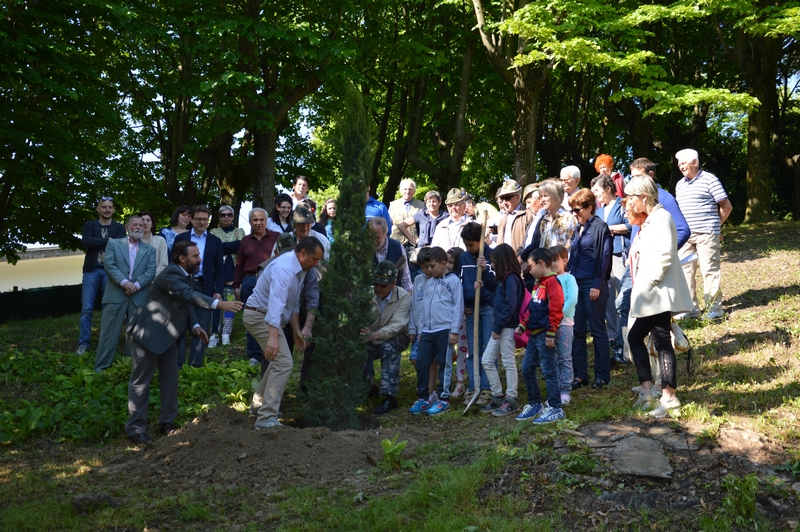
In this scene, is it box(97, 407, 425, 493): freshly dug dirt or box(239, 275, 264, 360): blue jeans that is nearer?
box(97, 407, 425, 493): freshly dug dirt

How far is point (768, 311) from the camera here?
9289mm

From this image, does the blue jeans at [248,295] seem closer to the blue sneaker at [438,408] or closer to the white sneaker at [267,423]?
the white sneaker at [267,423]

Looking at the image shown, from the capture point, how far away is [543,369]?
6.59 meters

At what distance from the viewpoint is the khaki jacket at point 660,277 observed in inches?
239

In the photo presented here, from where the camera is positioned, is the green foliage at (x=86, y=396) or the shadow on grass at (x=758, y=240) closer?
the green foliage at (x=86, y=396)

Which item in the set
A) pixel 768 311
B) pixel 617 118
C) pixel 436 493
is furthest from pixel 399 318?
pixel 617 118

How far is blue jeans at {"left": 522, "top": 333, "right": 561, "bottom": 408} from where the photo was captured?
653 cm

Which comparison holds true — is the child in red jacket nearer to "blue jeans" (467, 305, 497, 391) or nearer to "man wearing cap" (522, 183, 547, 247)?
"blue jeans" (467, 305, 497, 391)

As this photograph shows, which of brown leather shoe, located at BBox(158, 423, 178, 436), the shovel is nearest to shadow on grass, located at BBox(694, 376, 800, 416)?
the shovel

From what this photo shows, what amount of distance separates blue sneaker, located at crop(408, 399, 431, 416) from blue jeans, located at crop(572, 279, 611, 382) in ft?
5.19

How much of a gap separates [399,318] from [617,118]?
Result: 15.0 metres

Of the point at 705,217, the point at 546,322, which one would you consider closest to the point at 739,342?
the point at 705,217

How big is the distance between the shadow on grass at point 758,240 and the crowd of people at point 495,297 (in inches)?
226

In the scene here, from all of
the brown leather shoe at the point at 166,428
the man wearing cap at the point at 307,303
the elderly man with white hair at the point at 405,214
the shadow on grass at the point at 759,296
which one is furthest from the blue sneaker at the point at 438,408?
the shadow on grass at the point at 759,296
